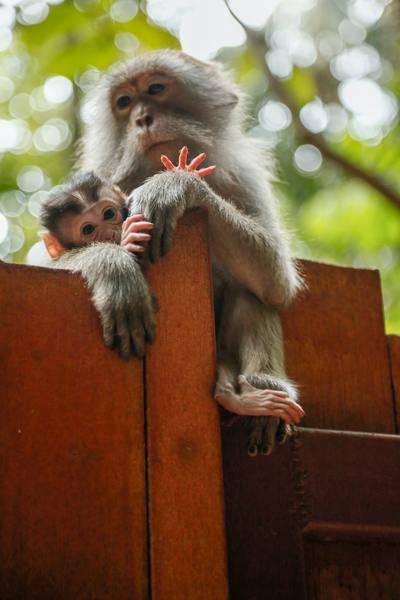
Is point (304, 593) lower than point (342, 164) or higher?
lower

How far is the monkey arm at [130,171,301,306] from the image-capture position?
432cm

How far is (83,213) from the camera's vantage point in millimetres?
4836

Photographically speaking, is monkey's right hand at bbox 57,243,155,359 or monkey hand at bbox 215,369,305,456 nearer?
monkey's right hand at bbox 57,243,155,359

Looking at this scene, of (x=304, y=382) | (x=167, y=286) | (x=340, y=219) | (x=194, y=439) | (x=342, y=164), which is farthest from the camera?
(x=340, y=219)

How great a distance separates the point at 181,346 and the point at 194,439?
1.25 ft

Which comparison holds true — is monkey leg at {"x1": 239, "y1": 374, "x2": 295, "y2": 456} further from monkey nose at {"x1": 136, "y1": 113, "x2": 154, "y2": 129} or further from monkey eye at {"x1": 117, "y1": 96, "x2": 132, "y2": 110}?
monkey eye at {"x1": 117, "y1": 96, "x2": 132, "y2": 110}

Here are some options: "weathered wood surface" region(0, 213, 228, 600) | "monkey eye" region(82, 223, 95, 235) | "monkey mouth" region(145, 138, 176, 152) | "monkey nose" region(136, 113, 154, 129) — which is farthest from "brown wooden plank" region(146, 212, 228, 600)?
"monkey nose" region(136, 113, 154, 129)

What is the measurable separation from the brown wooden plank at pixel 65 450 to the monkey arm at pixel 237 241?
919mm

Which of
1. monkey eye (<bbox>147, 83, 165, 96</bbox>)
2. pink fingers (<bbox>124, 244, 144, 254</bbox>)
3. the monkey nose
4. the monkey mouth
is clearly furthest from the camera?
monkey eye (<bbox>147, 83, 165, 96</bbox>)

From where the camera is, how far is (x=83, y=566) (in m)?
3.14

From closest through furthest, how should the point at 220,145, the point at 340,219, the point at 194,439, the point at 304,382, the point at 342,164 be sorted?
the point at 194,439
the point at 304,382
the point at 220,145
the point at 342,164
the point at 340,219

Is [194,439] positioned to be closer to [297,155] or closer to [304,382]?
[304,382]

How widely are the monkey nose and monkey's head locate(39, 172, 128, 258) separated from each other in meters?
0.56

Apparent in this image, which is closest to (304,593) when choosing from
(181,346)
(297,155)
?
(181,346)
